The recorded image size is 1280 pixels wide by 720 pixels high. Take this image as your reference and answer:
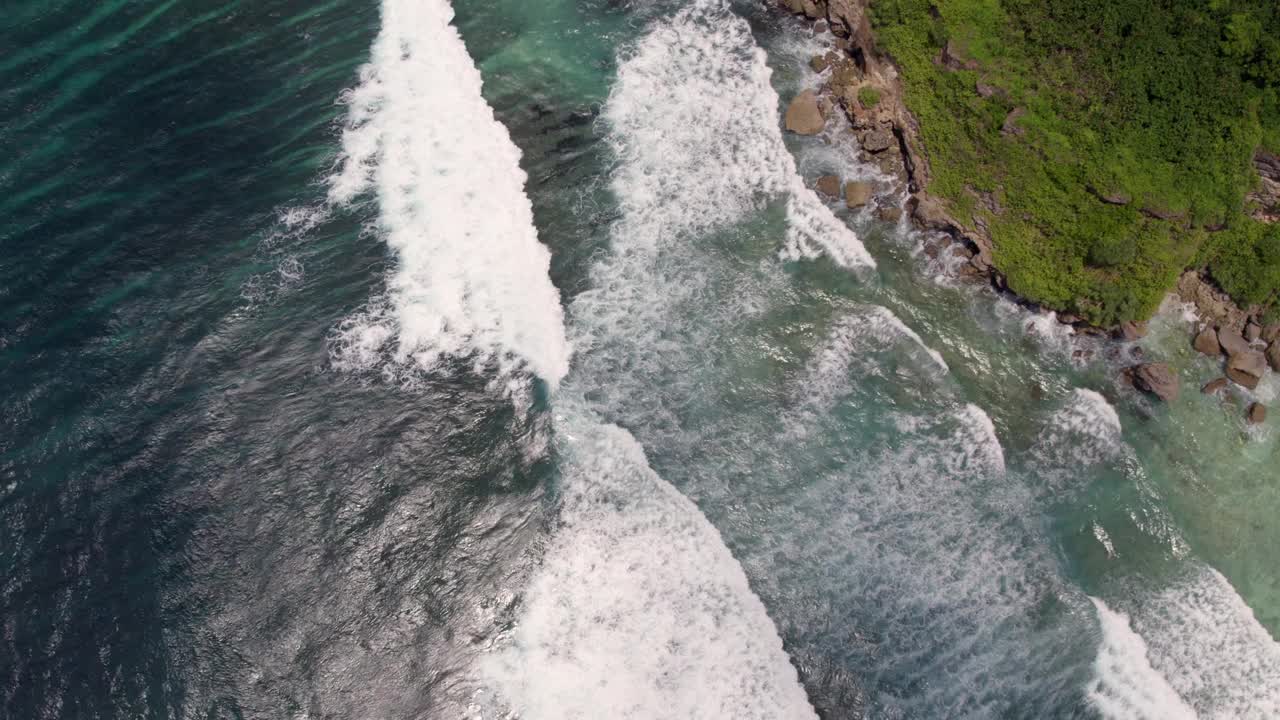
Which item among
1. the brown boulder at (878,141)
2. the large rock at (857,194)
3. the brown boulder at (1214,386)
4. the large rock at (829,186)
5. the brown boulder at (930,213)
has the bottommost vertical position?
the brown boulder at (1214,386)

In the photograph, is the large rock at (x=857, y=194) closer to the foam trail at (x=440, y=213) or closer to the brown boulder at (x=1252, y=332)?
the foam trail at (x=440, y=213)

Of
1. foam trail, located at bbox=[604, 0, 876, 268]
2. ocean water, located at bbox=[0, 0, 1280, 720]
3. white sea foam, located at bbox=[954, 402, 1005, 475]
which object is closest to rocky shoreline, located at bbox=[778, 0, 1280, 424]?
ocean water, located at bbox=[0, 0, 1280, 720]

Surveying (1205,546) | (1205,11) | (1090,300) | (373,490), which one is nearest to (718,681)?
(373,490)

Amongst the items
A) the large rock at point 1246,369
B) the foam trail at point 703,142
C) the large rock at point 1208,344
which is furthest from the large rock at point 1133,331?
the foam trail at point 703,142

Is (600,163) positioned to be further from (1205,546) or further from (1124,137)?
(1205,546)

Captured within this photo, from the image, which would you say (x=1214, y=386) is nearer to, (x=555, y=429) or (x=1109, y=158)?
(x=1109, y=158)

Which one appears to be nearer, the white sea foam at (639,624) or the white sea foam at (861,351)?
the white sea foam at (639,624)
